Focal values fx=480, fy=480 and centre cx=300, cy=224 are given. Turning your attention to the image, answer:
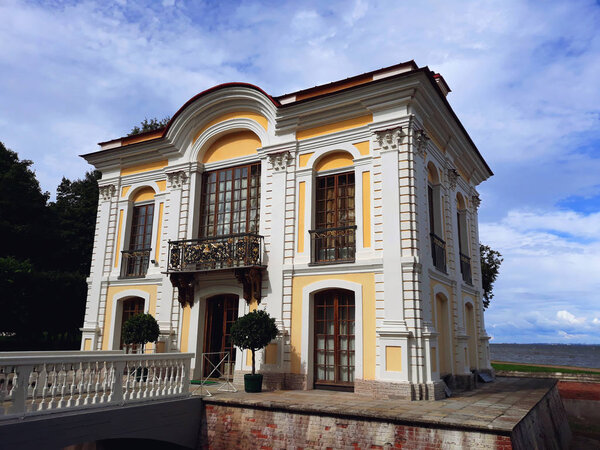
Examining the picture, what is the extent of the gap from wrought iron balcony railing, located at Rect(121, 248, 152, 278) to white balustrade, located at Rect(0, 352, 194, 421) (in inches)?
206

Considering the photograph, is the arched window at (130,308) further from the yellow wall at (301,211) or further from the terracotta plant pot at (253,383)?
the yellow wall at (301,211)

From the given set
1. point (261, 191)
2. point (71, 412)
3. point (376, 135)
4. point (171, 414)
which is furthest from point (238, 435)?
point (376, 135)

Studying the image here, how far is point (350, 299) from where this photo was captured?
1248 cm

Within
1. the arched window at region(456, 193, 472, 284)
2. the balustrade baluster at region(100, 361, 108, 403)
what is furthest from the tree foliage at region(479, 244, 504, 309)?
the balustrade baluster at region(100, 361, 108, 403)

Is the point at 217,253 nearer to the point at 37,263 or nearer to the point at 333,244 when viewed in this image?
the point at 333,244

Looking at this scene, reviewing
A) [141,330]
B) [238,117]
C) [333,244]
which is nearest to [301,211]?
[333,244]

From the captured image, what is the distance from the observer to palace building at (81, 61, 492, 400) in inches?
466

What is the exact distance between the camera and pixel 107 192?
56.8ft

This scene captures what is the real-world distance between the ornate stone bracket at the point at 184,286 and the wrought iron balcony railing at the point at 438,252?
7052 mm

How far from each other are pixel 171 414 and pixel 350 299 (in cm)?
517

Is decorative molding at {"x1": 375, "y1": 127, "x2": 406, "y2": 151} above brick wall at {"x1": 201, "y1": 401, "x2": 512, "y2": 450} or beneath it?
above

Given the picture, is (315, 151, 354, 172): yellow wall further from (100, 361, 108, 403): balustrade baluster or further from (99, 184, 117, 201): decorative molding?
(99, 184, 117, 201): decorative molding

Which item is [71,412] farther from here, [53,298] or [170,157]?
[53,298]

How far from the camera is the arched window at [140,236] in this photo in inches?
632
